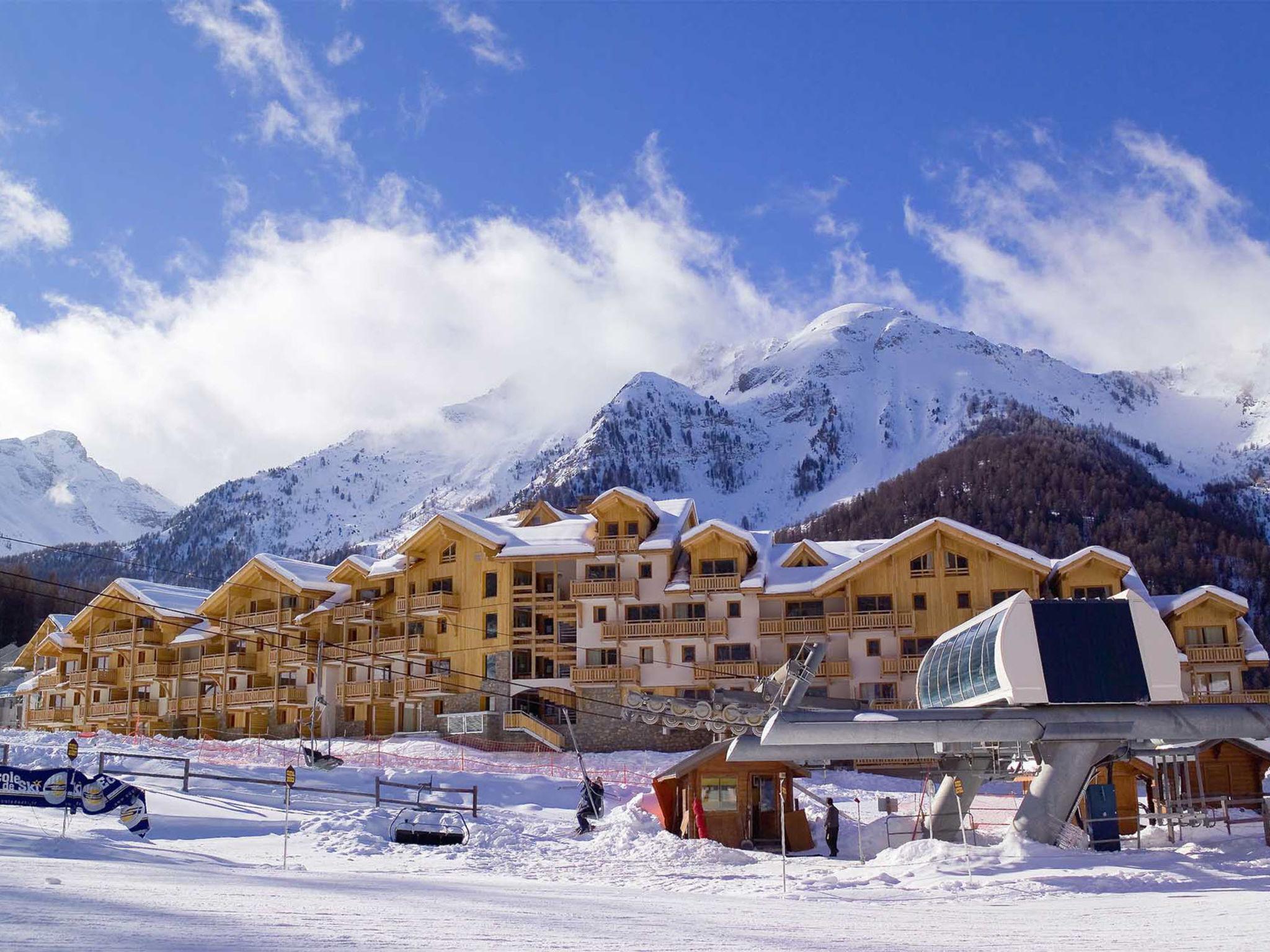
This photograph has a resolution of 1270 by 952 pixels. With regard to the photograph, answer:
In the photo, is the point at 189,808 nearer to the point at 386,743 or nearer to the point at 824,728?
the point at 824,728

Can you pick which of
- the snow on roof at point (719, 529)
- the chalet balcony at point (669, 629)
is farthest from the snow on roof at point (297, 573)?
the snow on roof at point (719, 529)

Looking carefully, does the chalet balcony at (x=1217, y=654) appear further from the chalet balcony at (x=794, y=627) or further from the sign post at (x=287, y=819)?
the sign post at (x=287, y=819)

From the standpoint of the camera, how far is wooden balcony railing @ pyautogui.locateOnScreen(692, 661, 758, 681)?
62656 millimetres

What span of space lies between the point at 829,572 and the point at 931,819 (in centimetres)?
3041

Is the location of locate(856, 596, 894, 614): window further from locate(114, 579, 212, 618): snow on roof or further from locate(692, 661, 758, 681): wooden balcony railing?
Answer: locate(114, 579, 212, 618): snow on roof

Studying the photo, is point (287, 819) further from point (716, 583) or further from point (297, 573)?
point (297, 573)

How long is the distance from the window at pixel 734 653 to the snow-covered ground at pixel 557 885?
22391 mm

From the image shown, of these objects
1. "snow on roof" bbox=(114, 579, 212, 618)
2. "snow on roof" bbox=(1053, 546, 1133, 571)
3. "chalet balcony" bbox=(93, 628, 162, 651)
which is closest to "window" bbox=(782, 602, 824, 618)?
"snow on roof" bbox=(1053, 546, 1133, 571)

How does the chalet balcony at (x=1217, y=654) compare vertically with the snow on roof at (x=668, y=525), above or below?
below

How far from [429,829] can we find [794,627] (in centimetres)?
3567

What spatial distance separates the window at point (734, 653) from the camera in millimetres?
64875

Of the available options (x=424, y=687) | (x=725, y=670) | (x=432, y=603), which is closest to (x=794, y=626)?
(x=725, y=670)

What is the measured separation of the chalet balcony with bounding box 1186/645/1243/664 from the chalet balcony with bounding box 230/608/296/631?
49.9 metres

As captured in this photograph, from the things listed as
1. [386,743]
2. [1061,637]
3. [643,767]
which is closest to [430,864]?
[1061,637]
